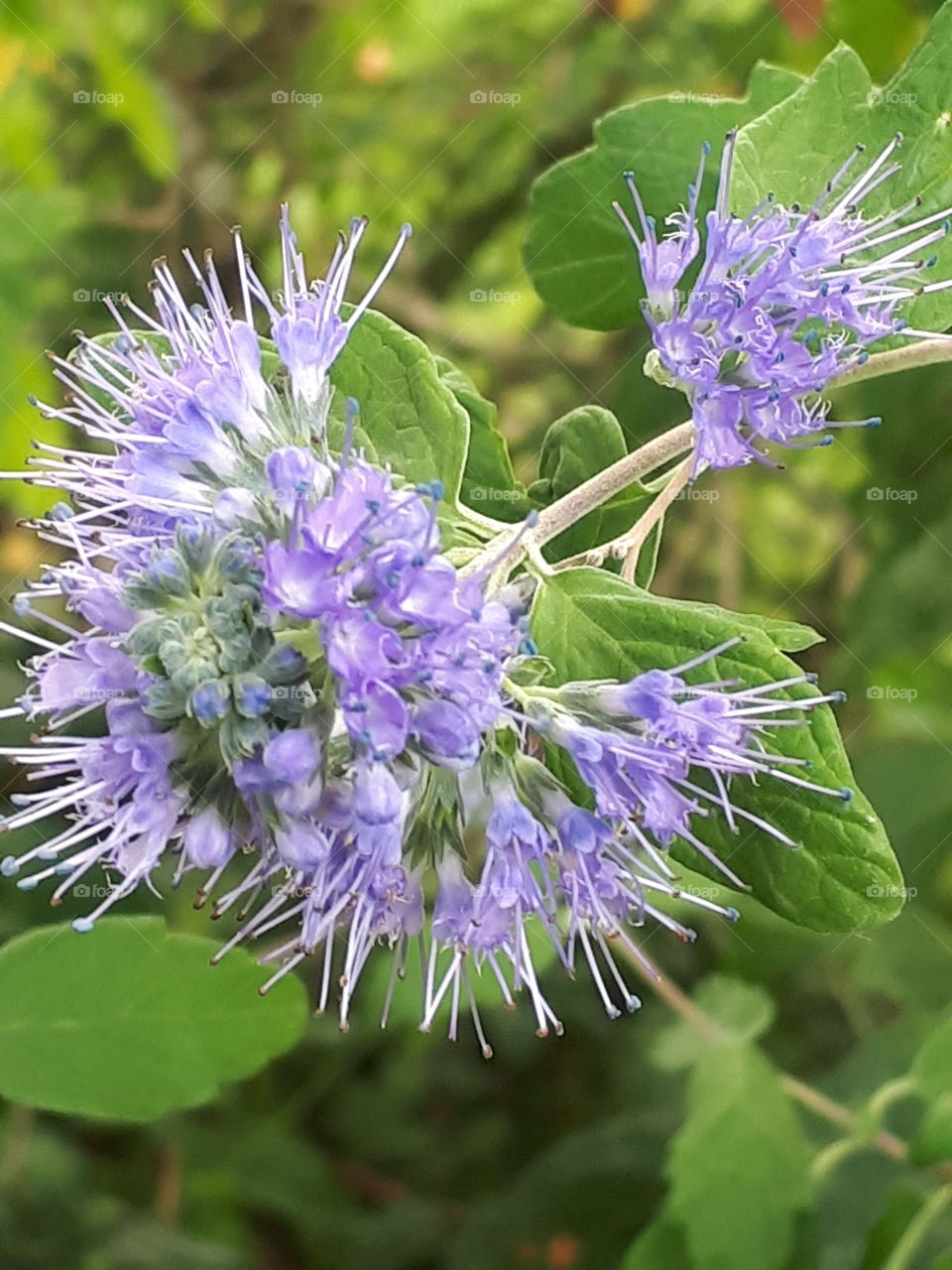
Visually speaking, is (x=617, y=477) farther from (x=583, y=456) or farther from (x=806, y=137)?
(x=806, y=137)

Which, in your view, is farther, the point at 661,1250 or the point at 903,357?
the point at 661,1250

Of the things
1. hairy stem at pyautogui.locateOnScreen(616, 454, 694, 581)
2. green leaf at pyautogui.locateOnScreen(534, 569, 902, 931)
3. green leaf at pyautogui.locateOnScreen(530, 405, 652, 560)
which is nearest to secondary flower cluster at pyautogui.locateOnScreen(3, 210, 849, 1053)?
green leaf at pyautogui.locateOnScreen(534, 569, 902, 931)

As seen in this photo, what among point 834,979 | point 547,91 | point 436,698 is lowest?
point 834,979

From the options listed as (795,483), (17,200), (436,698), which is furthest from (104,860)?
(795,483)

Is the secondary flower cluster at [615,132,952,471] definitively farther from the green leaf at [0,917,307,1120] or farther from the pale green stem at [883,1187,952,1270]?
the pale green stem at [883,1187,952,1270]

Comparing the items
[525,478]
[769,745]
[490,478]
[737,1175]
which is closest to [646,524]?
[490,478]

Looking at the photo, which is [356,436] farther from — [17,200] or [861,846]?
[17,200]
